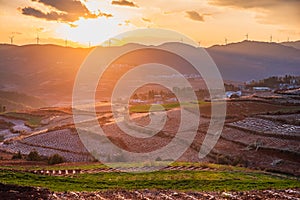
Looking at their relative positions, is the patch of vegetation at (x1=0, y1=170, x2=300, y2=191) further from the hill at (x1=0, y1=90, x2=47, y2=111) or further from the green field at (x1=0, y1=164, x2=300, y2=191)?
the hill at (x1=0, y1=90, x2=47, y2=111)

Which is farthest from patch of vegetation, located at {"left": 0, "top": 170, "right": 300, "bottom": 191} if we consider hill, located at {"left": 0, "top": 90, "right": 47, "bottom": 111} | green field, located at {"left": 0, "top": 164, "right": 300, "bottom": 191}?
hill, located at {"left": 0, "top": 90, "right": 47, "bottom": 111}

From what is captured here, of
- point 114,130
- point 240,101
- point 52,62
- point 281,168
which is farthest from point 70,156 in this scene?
point 52,62

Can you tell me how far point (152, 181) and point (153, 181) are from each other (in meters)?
0.05

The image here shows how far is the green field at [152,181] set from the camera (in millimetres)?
16781

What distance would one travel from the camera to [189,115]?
48.1 metres

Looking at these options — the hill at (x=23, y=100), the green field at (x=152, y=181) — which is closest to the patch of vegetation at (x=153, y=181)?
the green field at (x=152, y=181)

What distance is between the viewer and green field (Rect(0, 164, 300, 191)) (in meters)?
16.8

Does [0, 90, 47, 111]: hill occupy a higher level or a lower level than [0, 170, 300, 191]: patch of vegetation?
higher

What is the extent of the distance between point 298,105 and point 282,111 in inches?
212

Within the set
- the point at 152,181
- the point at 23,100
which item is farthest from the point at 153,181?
the point at 23,100

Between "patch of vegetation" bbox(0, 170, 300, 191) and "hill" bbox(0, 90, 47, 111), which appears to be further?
"hill" bbox(0, 90, 47, 111)

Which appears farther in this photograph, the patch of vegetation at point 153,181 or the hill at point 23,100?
the hill at point 23,100

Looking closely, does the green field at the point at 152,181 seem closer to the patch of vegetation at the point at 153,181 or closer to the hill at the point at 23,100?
Result: the patch of vegetation at the point at 153,181

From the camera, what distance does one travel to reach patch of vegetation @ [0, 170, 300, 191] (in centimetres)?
1677
